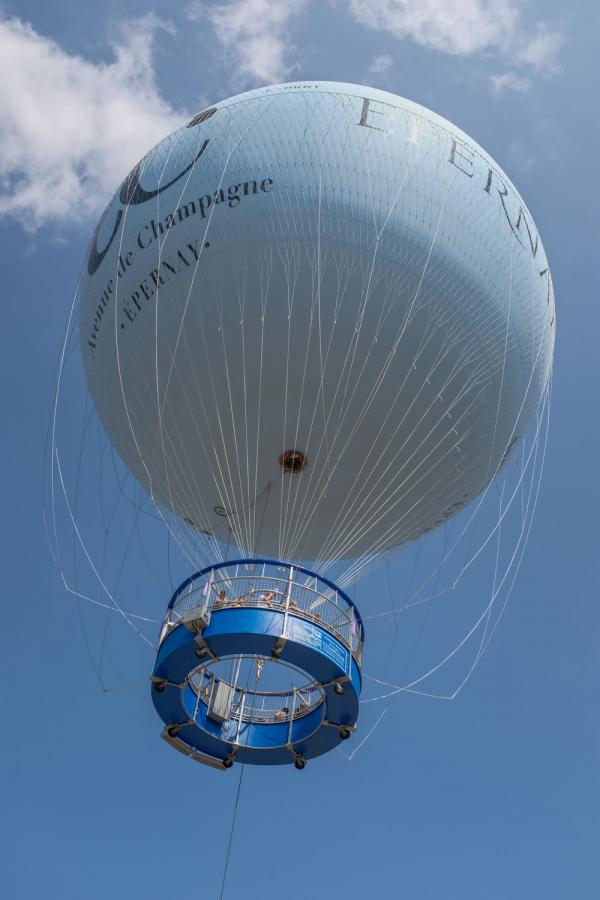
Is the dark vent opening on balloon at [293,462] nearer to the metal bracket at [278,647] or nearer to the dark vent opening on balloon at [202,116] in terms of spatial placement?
the metal bracket at [278,647]

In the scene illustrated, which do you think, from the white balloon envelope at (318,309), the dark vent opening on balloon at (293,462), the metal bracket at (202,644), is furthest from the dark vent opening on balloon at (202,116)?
the metal bracket at (202,644)

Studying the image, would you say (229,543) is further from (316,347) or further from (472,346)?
(472,346)

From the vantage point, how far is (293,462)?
14.0m

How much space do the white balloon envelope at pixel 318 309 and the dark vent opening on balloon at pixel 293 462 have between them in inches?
1.1

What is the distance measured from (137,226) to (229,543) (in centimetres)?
598

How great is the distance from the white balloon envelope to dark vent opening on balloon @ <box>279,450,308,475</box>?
28mm

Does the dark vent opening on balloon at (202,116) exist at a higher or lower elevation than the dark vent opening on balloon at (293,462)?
higher

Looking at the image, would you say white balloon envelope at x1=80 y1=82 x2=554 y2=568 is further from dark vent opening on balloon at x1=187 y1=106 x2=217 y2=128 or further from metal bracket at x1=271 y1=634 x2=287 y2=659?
metal bracket at x1=271 y1=634 x2=287 y2=659

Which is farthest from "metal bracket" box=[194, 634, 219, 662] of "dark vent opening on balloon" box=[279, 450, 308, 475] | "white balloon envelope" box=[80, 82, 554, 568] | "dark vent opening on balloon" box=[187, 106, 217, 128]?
"dark vent opening on balloon" box=[187, 106, 217, 128]

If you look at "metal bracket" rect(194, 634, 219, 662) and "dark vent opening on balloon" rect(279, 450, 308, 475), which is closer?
"metal bracket" rect(194, 634, 219, 662)

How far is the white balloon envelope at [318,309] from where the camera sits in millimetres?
12742

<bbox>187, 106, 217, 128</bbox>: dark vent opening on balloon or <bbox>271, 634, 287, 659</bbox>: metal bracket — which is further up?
<bbox>187, 106, 217, 128</bbox>: dark vent opening on balloon

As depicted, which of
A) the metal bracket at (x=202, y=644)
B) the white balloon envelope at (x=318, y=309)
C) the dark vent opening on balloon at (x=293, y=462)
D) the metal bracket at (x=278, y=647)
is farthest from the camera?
the dark vent opening on balloon at (x=293, y=462)

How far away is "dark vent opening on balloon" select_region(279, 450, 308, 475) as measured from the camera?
13.9 meters
